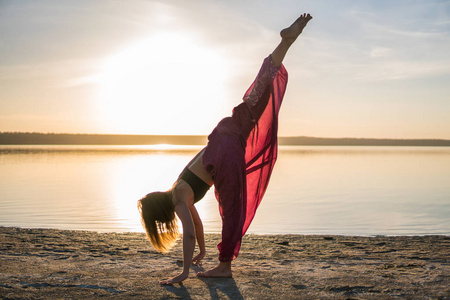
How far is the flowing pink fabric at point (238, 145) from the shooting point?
4.57 m

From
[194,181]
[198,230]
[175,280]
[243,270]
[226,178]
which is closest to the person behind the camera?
[175,280]

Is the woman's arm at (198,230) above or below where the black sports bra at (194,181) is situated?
below

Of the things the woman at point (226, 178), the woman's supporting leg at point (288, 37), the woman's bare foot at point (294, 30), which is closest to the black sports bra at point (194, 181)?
the woman at point (226, 178)

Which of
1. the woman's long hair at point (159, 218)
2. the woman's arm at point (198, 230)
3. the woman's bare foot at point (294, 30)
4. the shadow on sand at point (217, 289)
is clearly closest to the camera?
the shadow on sand at point (217, 289)

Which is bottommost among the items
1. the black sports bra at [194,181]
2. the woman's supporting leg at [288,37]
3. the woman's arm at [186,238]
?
the woman's arm at [186,238]

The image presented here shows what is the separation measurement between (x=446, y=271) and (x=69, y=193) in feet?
54.2

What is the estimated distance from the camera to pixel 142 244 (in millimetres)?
6887

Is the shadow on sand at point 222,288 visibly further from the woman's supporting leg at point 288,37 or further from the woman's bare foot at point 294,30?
the woman's bare foot at point 294,30

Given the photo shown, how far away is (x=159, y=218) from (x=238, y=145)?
3.72 feet

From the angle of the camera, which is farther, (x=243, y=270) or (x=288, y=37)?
(x=243, y=270)

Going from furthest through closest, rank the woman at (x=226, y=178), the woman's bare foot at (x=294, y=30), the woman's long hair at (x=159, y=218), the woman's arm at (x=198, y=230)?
the woman's arm at (x=198, y=230) → the woman's long hair at (x=159, y=218) → the woman at (x=226, y=178) → the woman's bare foot at (x=294, y=30)

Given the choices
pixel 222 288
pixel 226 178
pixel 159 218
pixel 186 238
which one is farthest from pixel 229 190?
pixel 222 288

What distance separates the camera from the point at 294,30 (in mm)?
4234

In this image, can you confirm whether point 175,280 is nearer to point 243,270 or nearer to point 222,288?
point 222,288
